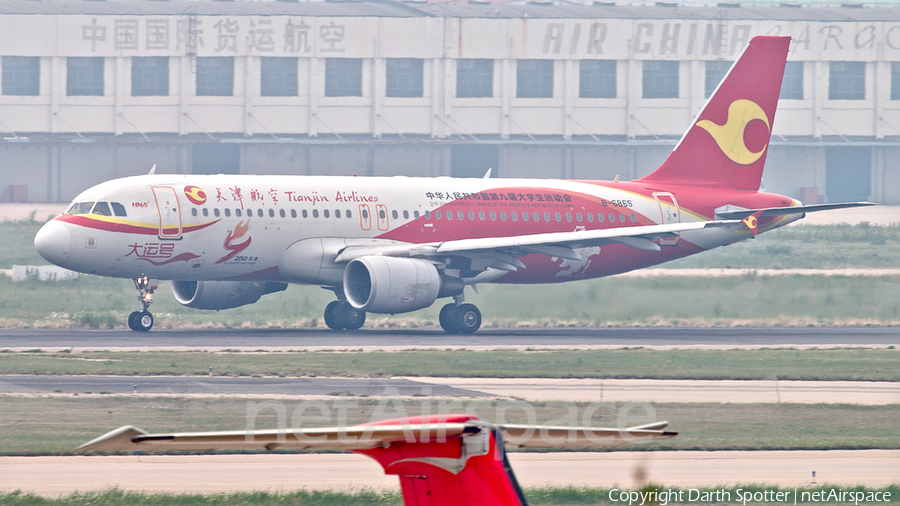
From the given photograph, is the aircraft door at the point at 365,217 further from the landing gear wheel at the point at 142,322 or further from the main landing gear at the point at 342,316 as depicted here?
the landing gear wheel at the point at 142,322

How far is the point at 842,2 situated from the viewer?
313 ft

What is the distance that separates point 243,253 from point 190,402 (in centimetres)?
1250

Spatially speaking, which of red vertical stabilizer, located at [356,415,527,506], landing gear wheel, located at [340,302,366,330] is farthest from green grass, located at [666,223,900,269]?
red vertical stabilizer, located at [356,415,527,506]

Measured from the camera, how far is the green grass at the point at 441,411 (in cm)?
1641

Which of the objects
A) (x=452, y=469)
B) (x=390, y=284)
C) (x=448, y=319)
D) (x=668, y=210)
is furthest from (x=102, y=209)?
(x=452, y=469)

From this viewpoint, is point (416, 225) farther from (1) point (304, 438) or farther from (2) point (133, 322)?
(1) point (304, 438)

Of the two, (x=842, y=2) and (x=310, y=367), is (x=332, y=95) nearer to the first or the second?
(x=842, y=2)

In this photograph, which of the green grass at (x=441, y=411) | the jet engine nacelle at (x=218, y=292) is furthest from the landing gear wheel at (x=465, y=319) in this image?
the green grass at (x=441, y=411)

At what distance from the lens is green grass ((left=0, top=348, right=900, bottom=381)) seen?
2345 cm

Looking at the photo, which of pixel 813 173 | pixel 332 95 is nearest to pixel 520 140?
pixel 332 95

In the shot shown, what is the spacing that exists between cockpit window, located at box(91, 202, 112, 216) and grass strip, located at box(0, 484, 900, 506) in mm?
18210

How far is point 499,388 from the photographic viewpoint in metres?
21.4

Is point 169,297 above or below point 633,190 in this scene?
below

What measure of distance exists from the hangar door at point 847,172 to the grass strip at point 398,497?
7275 centimetres
